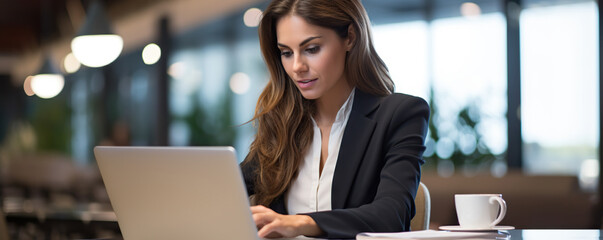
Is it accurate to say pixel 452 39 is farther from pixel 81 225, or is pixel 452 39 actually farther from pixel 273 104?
pixel 273 104

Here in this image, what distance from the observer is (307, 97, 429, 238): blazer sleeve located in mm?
1432

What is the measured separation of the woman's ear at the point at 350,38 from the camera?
196cm

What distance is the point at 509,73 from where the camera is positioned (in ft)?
23.1

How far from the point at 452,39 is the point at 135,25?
4.96m

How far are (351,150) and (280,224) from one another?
0.60 m

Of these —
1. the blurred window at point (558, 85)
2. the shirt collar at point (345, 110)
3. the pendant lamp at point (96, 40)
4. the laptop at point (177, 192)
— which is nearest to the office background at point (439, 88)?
the blurred window at point (558, 85)

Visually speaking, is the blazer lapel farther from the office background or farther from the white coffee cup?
the office background

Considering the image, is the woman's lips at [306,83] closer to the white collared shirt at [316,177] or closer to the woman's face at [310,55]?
the woman's face at [310,55]

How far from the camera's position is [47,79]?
8078mm

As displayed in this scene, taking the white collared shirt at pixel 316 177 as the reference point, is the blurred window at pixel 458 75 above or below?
above

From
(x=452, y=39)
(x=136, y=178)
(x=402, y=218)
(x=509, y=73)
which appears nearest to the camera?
(x=136, y=178)

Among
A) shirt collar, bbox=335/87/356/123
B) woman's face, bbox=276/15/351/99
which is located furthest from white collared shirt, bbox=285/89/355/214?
woman's face, bbox=276/15/351/99

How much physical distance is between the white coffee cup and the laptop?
1.95 feet

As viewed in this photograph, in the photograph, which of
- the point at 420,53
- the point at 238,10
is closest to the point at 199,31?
the point at 238,10
